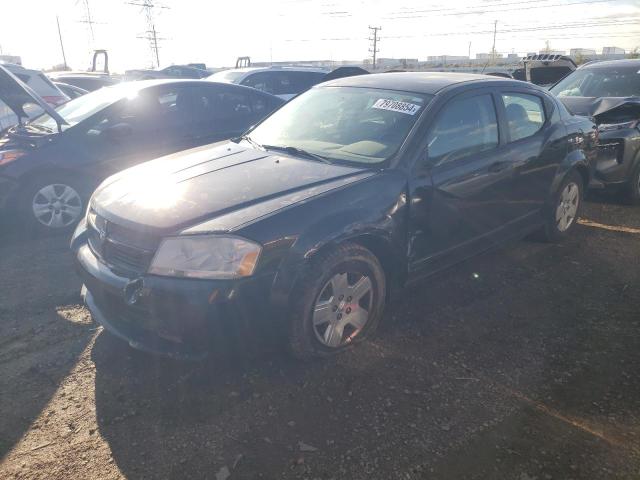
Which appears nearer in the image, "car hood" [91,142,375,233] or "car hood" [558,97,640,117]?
"car hood" [91,142,375,233]

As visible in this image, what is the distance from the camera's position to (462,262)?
384cm

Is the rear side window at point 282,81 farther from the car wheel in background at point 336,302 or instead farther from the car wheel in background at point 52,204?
the car wheel in background at point 336,302

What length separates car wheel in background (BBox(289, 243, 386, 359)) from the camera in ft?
9.02

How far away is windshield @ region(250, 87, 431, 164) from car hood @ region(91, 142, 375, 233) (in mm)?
218

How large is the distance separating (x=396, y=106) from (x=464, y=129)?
54 centimetres

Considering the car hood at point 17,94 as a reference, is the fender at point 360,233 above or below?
below

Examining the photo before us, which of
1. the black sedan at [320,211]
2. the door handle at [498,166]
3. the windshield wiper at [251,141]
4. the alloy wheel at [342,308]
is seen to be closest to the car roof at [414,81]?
the black sedan at [320,211]

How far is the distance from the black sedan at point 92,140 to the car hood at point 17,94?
5cm

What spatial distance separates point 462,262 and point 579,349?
3.31 ft

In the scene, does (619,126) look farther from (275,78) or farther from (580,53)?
(580,53)

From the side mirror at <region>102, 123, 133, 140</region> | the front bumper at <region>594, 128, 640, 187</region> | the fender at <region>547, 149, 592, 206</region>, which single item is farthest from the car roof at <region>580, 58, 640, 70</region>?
the side mirror at <region>102, 123, 133, 140</region>

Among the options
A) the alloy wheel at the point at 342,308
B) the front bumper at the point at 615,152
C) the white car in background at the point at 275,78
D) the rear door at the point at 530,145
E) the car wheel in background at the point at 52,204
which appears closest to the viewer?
the alloy wheel at the point at 342,308

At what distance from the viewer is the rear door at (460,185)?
333 centimetres

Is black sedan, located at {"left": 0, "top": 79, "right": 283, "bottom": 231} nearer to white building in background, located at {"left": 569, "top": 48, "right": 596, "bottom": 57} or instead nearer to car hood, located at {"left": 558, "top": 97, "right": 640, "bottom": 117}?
car hood, located at {"left": 558, "top": 97, "right": 640, "bottom": 117}
